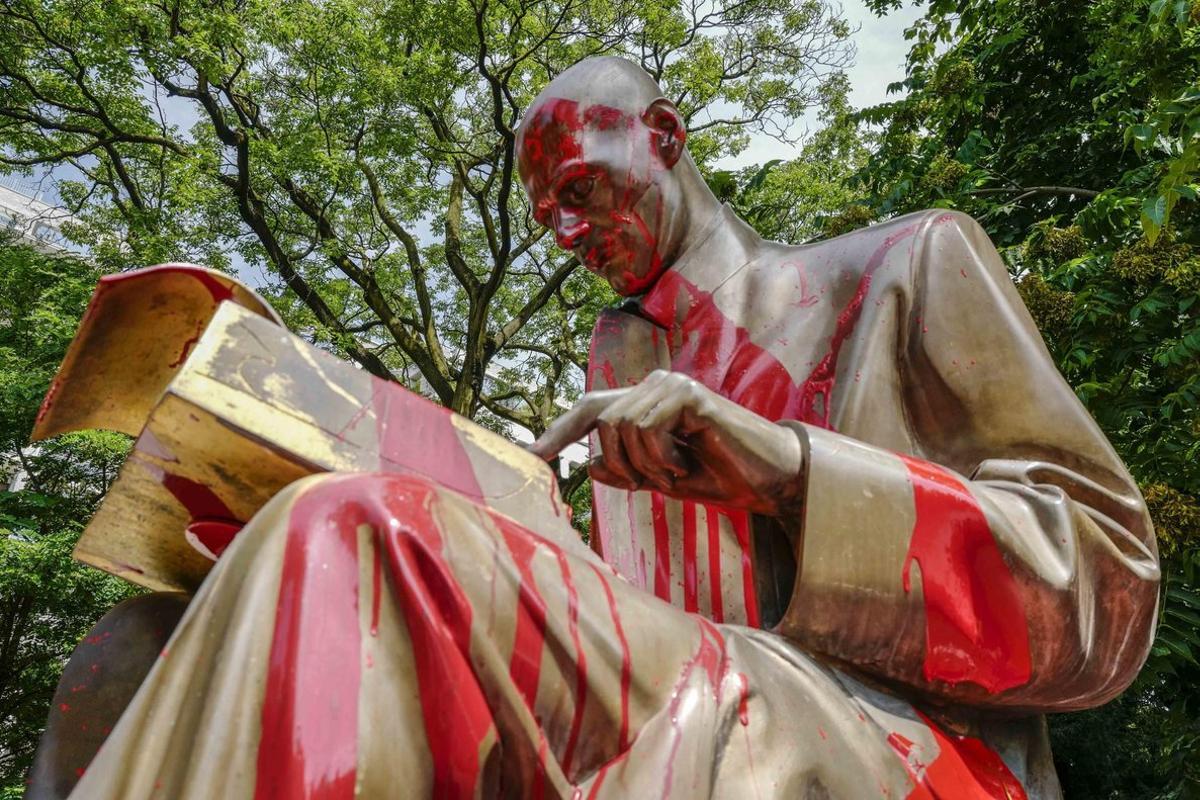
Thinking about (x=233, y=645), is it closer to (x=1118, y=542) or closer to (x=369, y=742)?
(x=369, y=742)

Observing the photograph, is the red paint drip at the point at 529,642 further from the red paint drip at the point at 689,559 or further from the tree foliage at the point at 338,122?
the tree foliage at the point at 338,122

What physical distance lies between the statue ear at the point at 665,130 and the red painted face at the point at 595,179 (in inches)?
0.5

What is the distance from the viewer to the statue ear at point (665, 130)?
74.8 inches

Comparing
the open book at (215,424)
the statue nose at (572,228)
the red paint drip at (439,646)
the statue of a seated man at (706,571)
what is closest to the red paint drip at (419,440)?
the open book at (215,424)

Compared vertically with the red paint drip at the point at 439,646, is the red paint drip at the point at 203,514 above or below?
above

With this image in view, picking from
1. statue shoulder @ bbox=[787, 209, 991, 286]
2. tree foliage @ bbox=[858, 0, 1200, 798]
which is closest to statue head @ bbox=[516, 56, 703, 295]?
statue shoulder @ bbox=[787, 209, 991, 286]

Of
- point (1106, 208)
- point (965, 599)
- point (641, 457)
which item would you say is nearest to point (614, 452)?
point (641, 457)

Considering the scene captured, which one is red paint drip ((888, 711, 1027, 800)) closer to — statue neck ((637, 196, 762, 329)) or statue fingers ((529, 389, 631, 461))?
statue fingers ((529, 389, 631, 461))

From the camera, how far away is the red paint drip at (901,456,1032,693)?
4.36ft

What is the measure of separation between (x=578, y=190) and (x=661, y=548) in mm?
642

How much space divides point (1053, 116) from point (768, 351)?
17.5 ft

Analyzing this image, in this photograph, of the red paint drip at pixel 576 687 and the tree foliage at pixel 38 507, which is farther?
the tree foliage at pixel 38 507

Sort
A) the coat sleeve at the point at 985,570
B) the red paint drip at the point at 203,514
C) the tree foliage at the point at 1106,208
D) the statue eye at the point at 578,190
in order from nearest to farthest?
the red paint drip at the point at 203,514 < the coat sleeve at the point at 985,570 < the statue eye at the point at 578,190 < the tree foliage at the point at 1106,208

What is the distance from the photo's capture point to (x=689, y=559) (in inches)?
68.5
